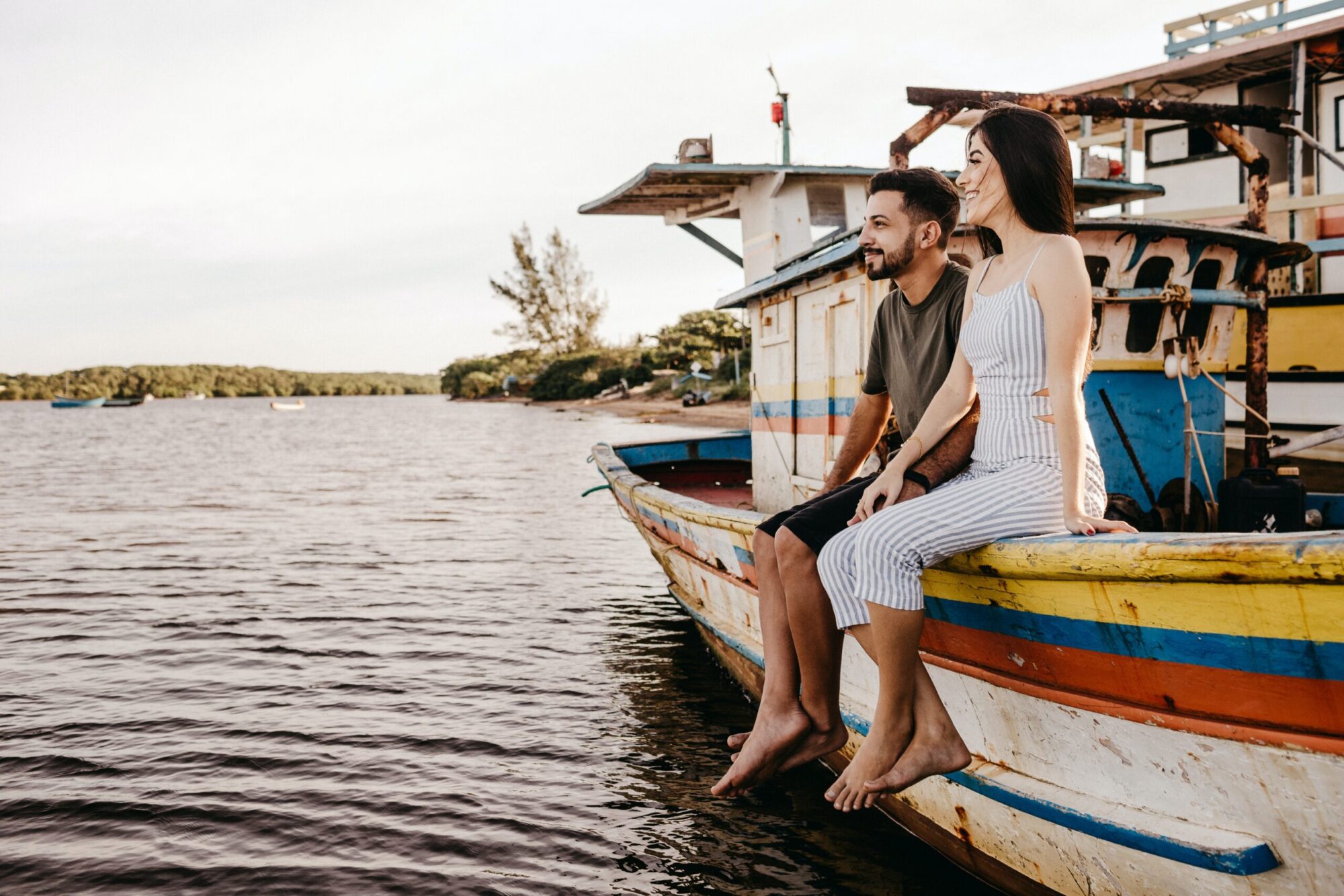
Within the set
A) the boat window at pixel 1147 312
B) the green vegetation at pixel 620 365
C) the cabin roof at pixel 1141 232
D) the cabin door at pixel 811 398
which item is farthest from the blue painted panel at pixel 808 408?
the green vegetation at pixel 620 365

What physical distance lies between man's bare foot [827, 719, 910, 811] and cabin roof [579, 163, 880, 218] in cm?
656

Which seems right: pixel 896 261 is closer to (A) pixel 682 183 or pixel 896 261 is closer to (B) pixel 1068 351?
(B) pixel 1068 351

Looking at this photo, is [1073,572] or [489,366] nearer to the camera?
[1073,572]

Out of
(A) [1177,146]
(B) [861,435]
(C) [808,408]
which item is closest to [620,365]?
(A) [1177,146]

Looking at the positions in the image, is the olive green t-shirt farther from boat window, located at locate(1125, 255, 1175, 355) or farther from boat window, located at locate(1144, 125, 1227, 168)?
boat window, located at locate(1144, 125, 1227, 168)

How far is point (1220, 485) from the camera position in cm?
553

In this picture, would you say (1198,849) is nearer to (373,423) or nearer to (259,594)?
(259,594)

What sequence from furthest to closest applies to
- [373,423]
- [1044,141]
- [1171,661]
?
[373,423] < [1044,141] < [1171,661]

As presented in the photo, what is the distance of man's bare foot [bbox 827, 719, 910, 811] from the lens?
292cm

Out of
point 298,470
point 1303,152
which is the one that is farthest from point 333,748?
point 298,470

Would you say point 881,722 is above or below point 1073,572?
below

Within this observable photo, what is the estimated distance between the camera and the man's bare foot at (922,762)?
290 cm

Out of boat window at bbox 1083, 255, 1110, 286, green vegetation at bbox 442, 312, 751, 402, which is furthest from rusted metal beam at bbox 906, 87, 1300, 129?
green vegetation at bbox 442, 312, 751, 402

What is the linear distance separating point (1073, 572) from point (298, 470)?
25.1 metres
